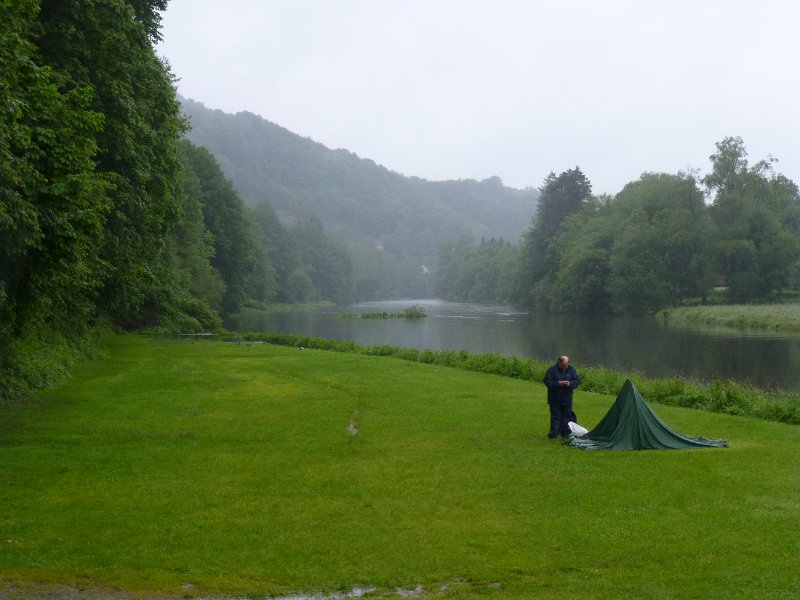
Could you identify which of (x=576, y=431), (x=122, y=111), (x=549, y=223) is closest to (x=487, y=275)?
(x=549, y=223)

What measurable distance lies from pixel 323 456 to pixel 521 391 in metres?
10.8

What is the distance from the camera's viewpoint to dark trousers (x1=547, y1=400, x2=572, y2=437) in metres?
15.7

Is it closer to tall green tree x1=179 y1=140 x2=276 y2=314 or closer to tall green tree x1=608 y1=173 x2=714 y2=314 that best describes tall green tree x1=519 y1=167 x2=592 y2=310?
tall green tree x1=608 y1=173 x2=714 y2=314

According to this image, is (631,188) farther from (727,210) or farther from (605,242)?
(727,210)

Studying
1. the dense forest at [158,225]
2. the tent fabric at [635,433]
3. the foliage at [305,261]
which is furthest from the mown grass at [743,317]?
the foliage at [305,261]

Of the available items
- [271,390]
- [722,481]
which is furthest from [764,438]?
[271,390]

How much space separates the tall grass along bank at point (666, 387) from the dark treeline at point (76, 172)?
13070mm

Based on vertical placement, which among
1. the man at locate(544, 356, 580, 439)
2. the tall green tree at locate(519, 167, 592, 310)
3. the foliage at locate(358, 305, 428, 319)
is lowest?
the foliage at locate(358, 305, 428, 319)

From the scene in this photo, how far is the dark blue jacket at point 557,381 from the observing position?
615 inches

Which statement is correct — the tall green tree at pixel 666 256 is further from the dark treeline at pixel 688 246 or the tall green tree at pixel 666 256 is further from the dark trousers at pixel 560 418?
the dark trousers at pixel 560 418

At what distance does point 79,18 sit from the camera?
67.9 feet

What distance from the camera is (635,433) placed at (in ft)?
47.3

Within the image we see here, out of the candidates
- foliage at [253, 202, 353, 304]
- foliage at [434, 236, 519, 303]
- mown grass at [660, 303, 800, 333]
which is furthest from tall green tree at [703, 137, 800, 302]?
foliage at [253, 202, 353, 304]

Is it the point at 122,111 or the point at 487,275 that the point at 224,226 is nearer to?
the point at 122,111
